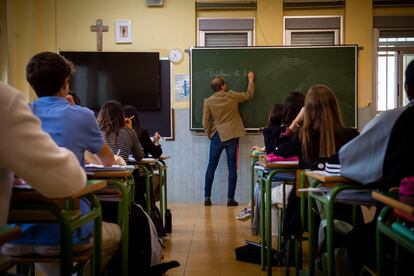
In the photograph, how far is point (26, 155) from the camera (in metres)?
1.25

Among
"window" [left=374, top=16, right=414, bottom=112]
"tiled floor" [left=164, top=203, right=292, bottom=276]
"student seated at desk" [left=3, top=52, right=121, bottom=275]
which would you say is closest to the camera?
"student seated at desk" [left=3, top=52, right=121, bottom=275]

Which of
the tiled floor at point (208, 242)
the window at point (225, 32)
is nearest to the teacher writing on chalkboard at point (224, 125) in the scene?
the tiled floor at point (208, 242)

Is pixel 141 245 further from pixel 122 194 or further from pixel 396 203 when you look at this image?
pixel 396 203

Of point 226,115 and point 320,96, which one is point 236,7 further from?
point 320,96

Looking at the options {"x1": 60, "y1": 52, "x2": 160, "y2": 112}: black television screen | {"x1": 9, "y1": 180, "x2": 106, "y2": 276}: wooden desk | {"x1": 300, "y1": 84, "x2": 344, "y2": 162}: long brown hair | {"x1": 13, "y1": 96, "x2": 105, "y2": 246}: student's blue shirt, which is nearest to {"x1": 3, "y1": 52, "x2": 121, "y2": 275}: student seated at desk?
{"x1": 13, "y1": 96, "x2": 105, "y2": 246}: student's blue shirt

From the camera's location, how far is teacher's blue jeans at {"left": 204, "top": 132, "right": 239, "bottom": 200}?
625 centimetres

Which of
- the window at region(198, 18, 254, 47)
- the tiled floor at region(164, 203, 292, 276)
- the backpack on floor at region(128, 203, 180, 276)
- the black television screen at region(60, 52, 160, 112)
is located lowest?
the tiled floor at region(164, 203, 292, 276)

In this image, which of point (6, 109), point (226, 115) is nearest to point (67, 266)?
point (6, 109)

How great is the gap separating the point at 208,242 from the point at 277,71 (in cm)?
292

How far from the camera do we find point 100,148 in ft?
7.31

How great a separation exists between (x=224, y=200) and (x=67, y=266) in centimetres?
503

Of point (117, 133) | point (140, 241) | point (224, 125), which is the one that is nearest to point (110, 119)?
point (117, 133)

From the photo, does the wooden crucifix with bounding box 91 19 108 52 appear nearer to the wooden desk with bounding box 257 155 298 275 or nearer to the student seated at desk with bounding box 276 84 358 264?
the wooden desk with bounding box 257 155 298 275

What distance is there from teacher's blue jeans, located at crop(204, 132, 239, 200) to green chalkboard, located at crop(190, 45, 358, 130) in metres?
0.36
